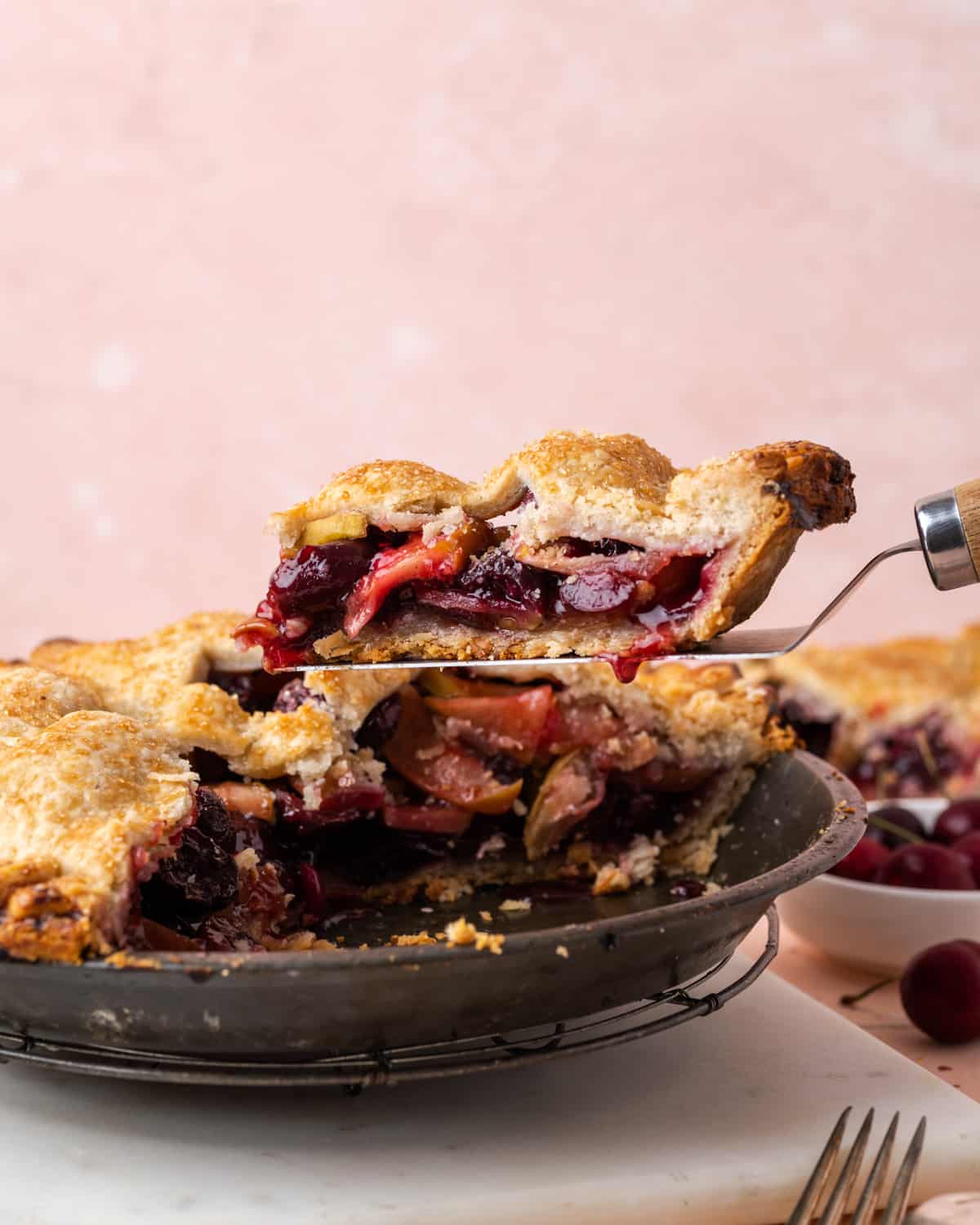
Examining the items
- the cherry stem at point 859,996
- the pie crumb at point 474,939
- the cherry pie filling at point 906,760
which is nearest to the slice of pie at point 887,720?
the cherry pie filling at point 906,760

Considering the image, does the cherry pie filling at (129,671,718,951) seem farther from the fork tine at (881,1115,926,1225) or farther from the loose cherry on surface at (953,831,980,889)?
the fork tine at (881,1115,926,1225)

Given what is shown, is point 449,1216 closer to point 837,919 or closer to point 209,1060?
point 209,1060

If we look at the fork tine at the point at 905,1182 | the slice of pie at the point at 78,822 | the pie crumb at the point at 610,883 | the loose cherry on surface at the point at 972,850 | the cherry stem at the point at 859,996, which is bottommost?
the cherry stem at the point at 859,996

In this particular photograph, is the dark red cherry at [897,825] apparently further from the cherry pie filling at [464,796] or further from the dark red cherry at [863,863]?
the cherry pie filling at [464,796]

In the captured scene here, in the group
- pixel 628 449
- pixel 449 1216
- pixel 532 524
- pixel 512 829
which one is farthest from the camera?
pixel 512 829

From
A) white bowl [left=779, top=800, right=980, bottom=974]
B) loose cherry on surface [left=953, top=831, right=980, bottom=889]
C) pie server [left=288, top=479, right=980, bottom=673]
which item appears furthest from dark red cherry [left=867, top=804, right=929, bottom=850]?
pie server [left=288, top=479, right=980, bottom=673]

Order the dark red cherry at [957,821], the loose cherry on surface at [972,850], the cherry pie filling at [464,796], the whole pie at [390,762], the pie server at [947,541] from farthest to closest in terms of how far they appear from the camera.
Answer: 1. the dark red cherry at [957,821]
2. the loose cherry on surface at [972,850]
3. the cherry pie filling at [464,796]
4. the whole pie at [390,762]
5. the pie server at [947,541]

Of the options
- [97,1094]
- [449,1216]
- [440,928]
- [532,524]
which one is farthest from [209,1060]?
[532,524]

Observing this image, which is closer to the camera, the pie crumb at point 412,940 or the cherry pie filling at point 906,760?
the pie crumb at point 412,940
